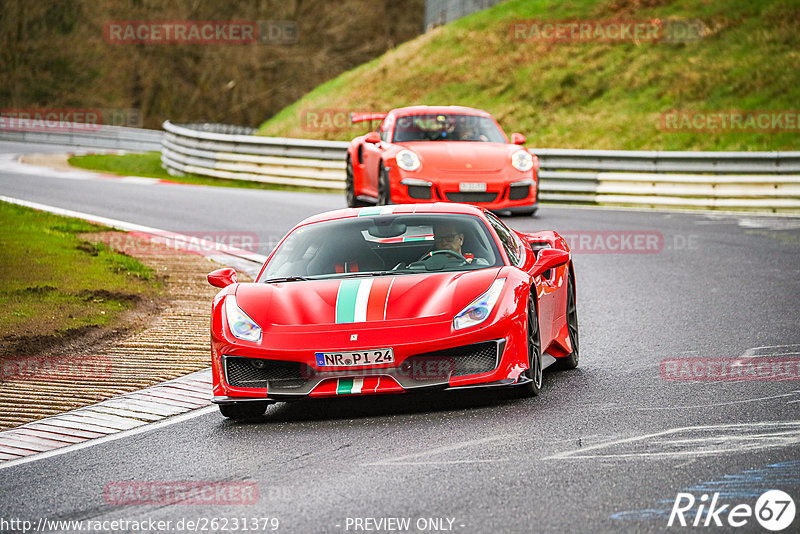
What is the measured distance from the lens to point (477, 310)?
7.06m

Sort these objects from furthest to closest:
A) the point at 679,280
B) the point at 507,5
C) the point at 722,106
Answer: the point at 507,5
the point at 722,106
the point at 679,280

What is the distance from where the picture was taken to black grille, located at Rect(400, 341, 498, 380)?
22.6ft

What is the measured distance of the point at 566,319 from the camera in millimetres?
8531

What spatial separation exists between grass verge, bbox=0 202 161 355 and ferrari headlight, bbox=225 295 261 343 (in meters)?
2.52

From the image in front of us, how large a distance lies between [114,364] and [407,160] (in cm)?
817

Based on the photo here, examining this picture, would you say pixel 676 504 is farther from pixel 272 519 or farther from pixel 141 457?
pixel 141 457

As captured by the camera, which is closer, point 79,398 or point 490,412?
point 490,412

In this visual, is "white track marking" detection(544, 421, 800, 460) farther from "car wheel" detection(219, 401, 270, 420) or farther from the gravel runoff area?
the gravel runoff area

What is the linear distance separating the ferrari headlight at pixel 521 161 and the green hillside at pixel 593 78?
371 inches

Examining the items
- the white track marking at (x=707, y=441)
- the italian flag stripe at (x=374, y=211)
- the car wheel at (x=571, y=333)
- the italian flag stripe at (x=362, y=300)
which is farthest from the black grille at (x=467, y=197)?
the white track marking at (x=707, y=441)

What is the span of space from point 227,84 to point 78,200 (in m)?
32.9

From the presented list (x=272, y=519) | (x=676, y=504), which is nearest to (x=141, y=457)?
(x=272, y=519)

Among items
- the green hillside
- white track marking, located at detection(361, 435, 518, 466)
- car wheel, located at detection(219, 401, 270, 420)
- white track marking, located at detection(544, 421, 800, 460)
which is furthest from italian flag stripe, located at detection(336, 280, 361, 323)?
the green hillside

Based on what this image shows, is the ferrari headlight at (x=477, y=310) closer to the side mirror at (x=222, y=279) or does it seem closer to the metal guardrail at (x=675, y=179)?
the side mirror at (x=222, y=279)
